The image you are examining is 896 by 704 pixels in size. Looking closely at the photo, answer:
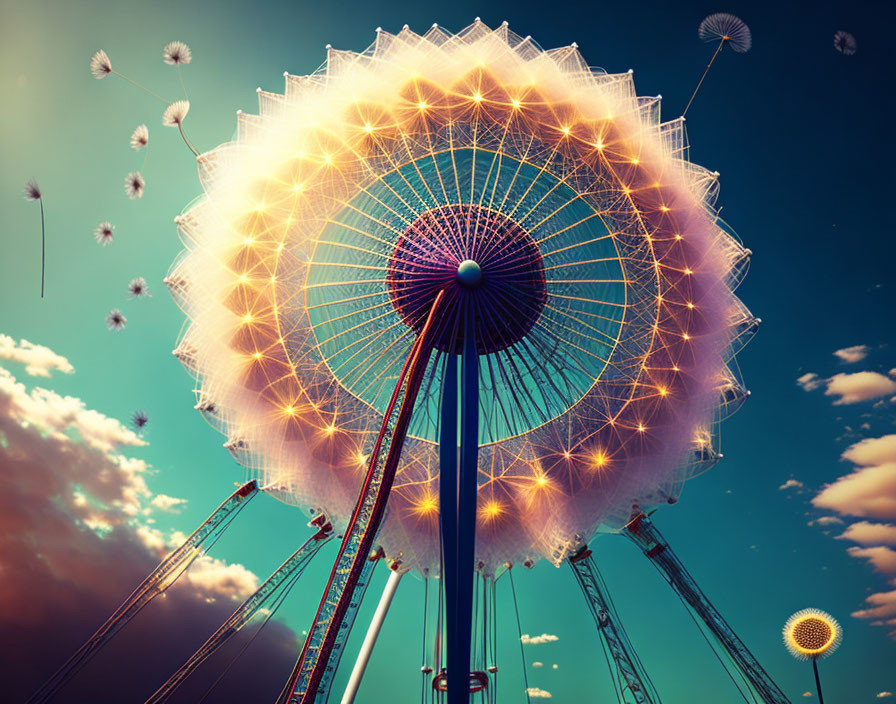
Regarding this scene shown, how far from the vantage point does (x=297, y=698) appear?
1870 cm

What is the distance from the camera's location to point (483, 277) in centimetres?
2316

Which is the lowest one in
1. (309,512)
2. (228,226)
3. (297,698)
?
(297,698)

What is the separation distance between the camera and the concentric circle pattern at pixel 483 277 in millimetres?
24047

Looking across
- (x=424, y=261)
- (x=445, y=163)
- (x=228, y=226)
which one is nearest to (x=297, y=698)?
(x=424, y=261)

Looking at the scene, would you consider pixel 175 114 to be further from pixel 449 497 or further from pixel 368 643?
pixel 368 643

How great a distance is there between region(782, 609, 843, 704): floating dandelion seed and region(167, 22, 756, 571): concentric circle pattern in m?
8.31

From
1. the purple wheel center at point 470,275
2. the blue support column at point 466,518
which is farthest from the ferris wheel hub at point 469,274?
the blue support column at point 466,518

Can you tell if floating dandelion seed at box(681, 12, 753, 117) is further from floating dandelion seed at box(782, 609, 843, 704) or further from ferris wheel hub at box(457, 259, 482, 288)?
floating dandelion seed at box(782, 609, 843, 704)

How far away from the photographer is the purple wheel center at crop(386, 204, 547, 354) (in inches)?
907

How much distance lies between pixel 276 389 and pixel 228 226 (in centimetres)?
798

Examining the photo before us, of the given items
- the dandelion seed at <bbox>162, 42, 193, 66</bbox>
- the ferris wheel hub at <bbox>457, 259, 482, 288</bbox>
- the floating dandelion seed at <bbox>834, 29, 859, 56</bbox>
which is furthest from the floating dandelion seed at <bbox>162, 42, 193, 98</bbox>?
the floating dandelion seed at <bbox>834, 29, 859, 56</bbox>

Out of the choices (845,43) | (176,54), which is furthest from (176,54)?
(845,43)

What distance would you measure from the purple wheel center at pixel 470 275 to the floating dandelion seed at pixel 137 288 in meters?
11.4

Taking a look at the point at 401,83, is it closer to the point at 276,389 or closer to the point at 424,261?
the point at 424,261
